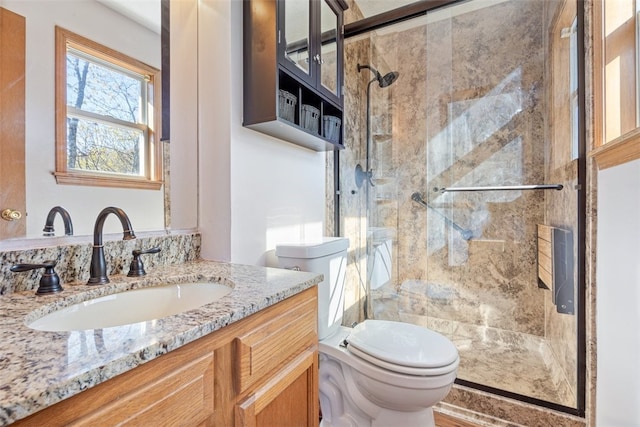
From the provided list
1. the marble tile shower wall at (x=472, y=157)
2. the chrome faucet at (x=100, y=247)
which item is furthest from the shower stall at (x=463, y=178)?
the chrome faucet at (x=100, y=247)

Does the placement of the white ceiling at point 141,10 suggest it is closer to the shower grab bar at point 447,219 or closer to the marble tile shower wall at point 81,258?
the marble tile shower wall at point 81,258

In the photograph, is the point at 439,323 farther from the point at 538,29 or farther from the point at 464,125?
the point at 538,29

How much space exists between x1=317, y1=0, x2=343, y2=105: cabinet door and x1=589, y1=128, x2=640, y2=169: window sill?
1114 millimetres

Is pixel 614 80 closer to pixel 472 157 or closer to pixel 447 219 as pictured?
pixel 472 157

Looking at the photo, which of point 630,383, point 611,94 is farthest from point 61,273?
point 611,94

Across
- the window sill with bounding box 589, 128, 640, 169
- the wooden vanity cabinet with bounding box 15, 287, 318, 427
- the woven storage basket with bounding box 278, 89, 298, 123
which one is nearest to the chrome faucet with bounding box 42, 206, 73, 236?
the wooden vanity cabinet with bounding box 15, 287, 318, 427

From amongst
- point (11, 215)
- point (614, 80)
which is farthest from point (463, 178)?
point (11, 215)

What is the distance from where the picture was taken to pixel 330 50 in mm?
1547

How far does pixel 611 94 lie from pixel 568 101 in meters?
0.53

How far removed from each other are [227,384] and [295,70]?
1.12 metres

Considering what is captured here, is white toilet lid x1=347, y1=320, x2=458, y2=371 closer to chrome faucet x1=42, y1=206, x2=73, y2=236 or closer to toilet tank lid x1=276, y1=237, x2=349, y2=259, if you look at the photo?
toilet tank lid x1=276, y1=237, x2=349, y2=259

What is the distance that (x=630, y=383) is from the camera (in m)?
1.00

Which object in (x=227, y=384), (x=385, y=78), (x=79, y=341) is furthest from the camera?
(x=385, y=78)

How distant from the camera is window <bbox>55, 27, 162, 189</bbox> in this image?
880 mm
